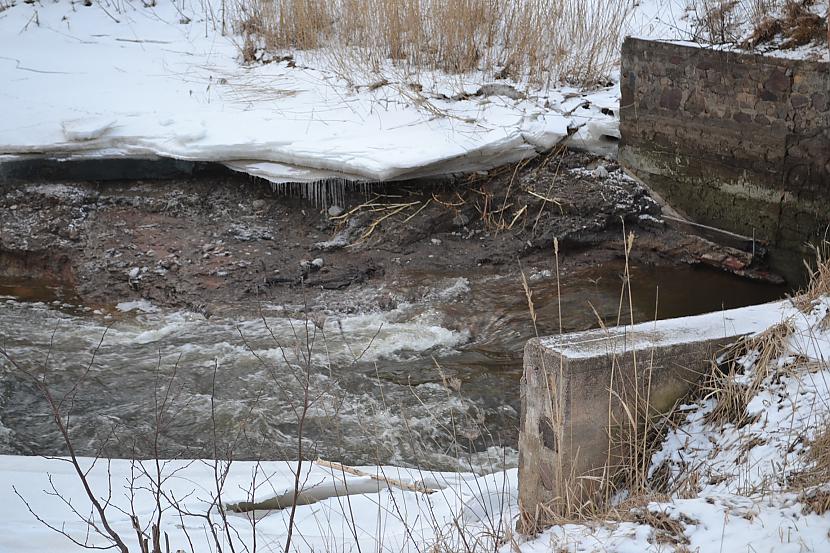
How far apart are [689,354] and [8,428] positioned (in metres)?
3.19

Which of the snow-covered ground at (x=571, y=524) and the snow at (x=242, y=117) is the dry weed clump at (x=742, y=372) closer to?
the snow-covered ground at (x=571, y=524)

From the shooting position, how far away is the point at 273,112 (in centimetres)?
652

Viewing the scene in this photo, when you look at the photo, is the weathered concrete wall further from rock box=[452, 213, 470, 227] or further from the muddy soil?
rock box=[452, 213, 470, 227]

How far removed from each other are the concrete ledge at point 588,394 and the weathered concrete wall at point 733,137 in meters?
2.73

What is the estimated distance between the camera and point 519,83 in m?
6.91

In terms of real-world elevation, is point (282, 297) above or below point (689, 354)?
below

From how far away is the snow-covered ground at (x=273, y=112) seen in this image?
600 centimetres

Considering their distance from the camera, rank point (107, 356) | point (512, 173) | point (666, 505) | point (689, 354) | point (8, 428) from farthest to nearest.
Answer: point (512, 173) → point (107, 356) → point (8, 428) → point (689, 354) → point (666, 505)

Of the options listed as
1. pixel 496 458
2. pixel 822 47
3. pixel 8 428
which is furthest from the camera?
pixel 822 47

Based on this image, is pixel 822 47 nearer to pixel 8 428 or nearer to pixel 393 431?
pixel 393 431

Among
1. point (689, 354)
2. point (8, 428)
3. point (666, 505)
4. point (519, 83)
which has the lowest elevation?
point (8, 428)

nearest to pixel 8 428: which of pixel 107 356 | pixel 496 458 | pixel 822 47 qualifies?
pixel 107 356

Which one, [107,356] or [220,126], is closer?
[107,356]

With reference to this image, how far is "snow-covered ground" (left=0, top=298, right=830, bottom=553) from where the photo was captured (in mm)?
2420
